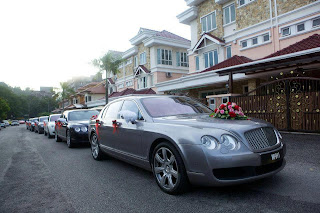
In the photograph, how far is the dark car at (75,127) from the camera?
28.4 feet

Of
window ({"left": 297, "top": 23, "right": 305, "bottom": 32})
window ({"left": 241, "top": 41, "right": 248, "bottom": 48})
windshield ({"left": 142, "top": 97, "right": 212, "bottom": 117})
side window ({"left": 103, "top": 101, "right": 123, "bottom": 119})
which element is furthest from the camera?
window ({"left": 241, "top": 41, "right": 248, "bottom": 48})

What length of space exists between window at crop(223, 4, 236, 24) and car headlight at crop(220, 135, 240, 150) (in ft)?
55.1

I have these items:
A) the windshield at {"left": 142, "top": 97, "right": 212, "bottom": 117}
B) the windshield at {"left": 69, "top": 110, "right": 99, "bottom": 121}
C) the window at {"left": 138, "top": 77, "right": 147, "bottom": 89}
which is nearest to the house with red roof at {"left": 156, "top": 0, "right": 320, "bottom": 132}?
the windshield at {"left": 142, "top": 97, "right": 212, "bottom": 117}

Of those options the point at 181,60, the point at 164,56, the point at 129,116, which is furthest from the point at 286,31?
the point at 181,60

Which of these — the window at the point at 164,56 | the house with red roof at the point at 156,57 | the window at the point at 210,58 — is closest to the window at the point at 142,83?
the house with red roof at the point at 156,57

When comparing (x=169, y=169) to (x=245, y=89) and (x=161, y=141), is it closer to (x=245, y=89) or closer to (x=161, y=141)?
(x=161, y=141)

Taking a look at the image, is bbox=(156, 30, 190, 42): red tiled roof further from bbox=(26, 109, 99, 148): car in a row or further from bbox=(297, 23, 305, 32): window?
bbox=(26, 109, 99, 148): car in a row

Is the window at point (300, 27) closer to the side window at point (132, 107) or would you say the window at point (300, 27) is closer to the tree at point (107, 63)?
the side window at point (132, 107)

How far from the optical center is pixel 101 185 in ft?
13.7

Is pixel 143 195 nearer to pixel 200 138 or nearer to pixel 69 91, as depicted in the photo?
pixel 200 138

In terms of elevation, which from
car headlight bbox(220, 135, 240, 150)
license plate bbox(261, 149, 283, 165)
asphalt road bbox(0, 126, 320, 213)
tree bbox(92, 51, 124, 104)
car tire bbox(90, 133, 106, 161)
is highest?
tree bbox(92, 51, 124, 104)

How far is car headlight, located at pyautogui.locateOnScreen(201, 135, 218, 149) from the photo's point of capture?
10.1 feet

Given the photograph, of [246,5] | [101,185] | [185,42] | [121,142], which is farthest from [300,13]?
[185,42]

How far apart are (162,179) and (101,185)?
1.20m
